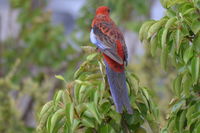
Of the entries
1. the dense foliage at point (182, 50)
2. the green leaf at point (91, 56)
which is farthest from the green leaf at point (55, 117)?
the dense foliage at point (182, 50)

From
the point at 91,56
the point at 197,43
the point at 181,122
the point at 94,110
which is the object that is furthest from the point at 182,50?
the point at 94,110

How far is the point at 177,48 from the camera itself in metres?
2.69

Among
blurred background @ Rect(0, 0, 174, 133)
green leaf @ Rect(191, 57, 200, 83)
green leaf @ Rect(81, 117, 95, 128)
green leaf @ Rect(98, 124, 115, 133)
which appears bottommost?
blurred background @ Rect(0, 0, 174, 133)

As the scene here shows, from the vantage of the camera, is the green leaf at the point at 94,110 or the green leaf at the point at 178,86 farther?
the green leaf at the point at 178,86

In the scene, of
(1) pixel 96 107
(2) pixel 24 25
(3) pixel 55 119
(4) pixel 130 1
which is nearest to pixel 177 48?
(1) pixel 96 107

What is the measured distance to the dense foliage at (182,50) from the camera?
2705 millimetres

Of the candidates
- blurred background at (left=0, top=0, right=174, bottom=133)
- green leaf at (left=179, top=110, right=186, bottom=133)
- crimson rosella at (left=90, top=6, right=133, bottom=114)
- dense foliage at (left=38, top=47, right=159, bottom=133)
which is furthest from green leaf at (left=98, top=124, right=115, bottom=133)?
blurred background at (left=0, top=0, right=174, bottom=133)

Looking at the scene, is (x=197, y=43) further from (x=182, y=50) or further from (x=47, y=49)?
(x=47, y=49)

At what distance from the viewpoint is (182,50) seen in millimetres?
2822

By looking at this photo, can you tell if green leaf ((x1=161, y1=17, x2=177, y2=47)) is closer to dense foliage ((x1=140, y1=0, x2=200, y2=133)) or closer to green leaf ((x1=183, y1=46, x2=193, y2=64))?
dense foliage ((x1=140, y1=0, x2=200, y2=133))

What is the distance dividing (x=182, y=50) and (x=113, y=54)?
1.78 ft

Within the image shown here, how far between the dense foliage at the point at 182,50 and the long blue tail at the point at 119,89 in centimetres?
24

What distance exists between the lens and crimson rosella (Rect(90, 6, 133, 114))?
2.80 m

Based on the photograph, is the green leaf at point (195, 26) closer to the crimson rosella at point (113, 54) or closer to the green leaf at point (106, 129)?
the crimson rosella at point (113, 54)
